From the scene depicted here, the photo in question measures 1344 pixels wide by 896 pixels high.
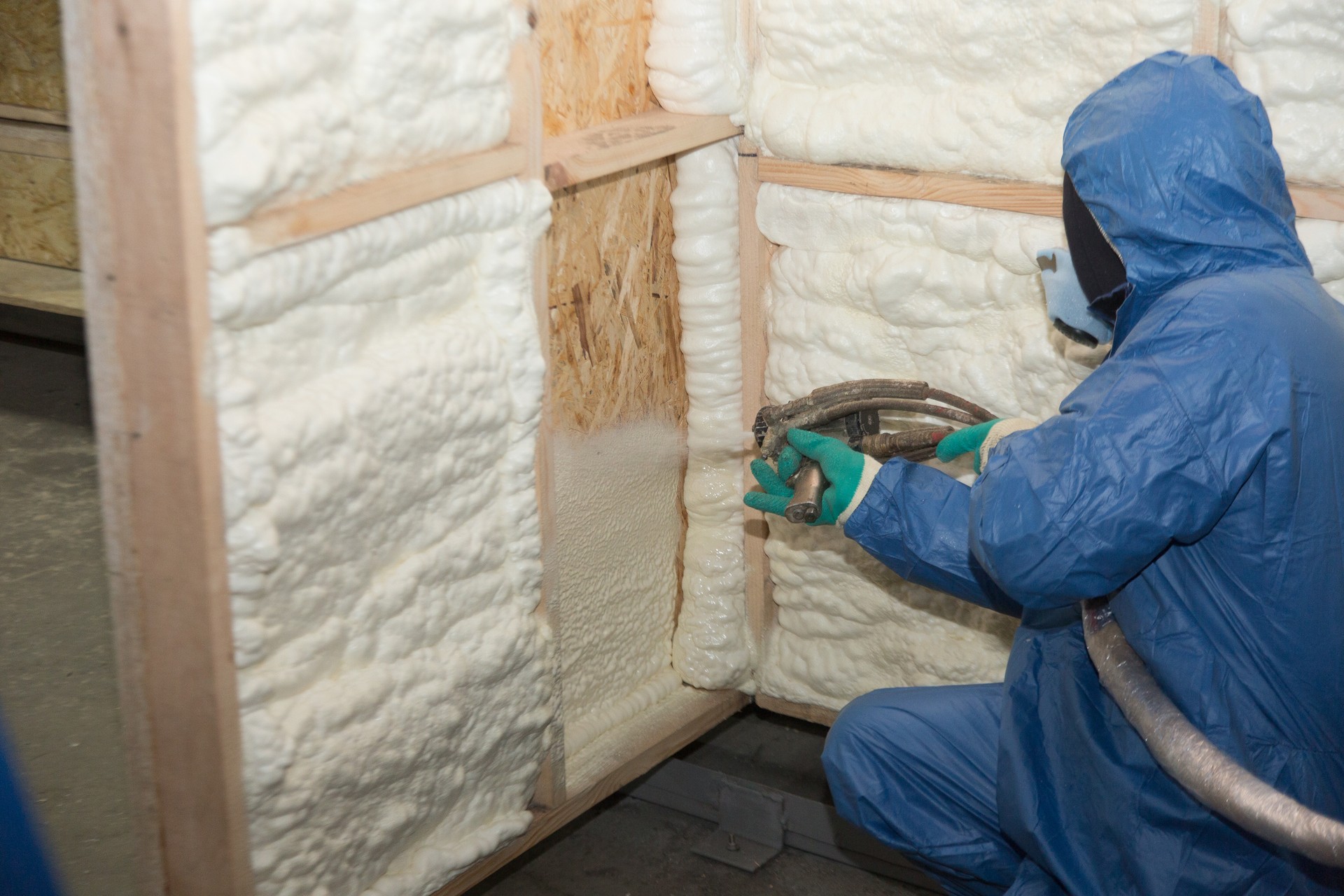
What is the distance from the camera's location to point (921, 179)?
2.32 meters

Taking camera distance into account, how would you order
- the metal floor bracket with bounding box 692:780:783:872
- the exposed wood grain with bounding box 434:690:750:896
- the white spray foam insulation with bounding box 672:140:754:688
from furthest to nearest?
the metal floor bracket with bounding box 692:780:783:872
the white spray foam insulation with bounding box 672:140:754:688
the exposed wood grain with bounding box 434:690:750:896

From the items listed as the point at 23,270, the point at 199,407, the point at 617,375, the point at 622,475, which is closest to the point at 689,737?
the point at 622,475

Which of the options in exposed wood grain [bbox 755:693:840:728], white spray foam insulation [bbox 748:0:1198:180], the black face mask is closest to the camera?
the black face mask

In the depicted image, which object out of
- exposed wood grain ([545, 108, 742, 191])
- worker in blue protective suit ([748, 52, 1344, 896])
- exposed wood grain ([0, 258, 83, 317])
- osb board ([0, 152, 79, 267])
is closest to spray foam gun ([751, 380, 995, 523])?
worker in blue protective suit ([748, 52, 1344, 896])

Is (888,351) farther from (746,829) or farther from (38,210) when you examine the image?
(38,210)

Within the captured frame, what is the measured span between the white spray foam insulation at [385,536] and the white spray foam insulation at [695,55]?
0.54 metres

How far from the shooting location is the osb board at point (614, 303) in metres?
2.28

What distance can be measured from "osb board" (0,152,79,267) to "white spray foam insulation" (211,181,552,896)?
11.3 ft

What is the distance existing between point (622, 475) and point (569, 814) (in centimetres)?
67

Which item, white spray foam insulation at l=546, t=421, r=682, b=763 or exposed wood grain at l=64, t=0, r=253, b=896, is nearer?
exposed wood grain at l=64, t=0, r=253, b=896

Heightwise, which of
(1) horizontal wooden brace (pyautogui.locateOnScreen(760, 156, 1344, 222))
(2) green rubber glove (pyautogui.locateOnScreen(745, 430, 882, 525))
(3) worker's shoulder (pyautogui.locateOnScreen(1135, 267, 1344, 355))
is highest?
(1) horizontal wooden brace (pyautogui.locateOnScreen(760, 156, 1344, 222))

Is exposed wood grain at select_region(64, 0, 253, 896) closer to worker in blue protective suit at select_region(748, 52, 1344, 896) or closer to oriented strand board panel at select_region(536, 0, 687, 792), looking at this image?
oriented strand board panel at select_region(536, 0, 687, 792)

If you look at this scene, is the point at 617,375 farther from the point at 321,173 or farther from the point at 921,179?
the point at 321,173

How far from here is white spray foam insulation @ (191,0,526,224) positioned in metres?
1.41
